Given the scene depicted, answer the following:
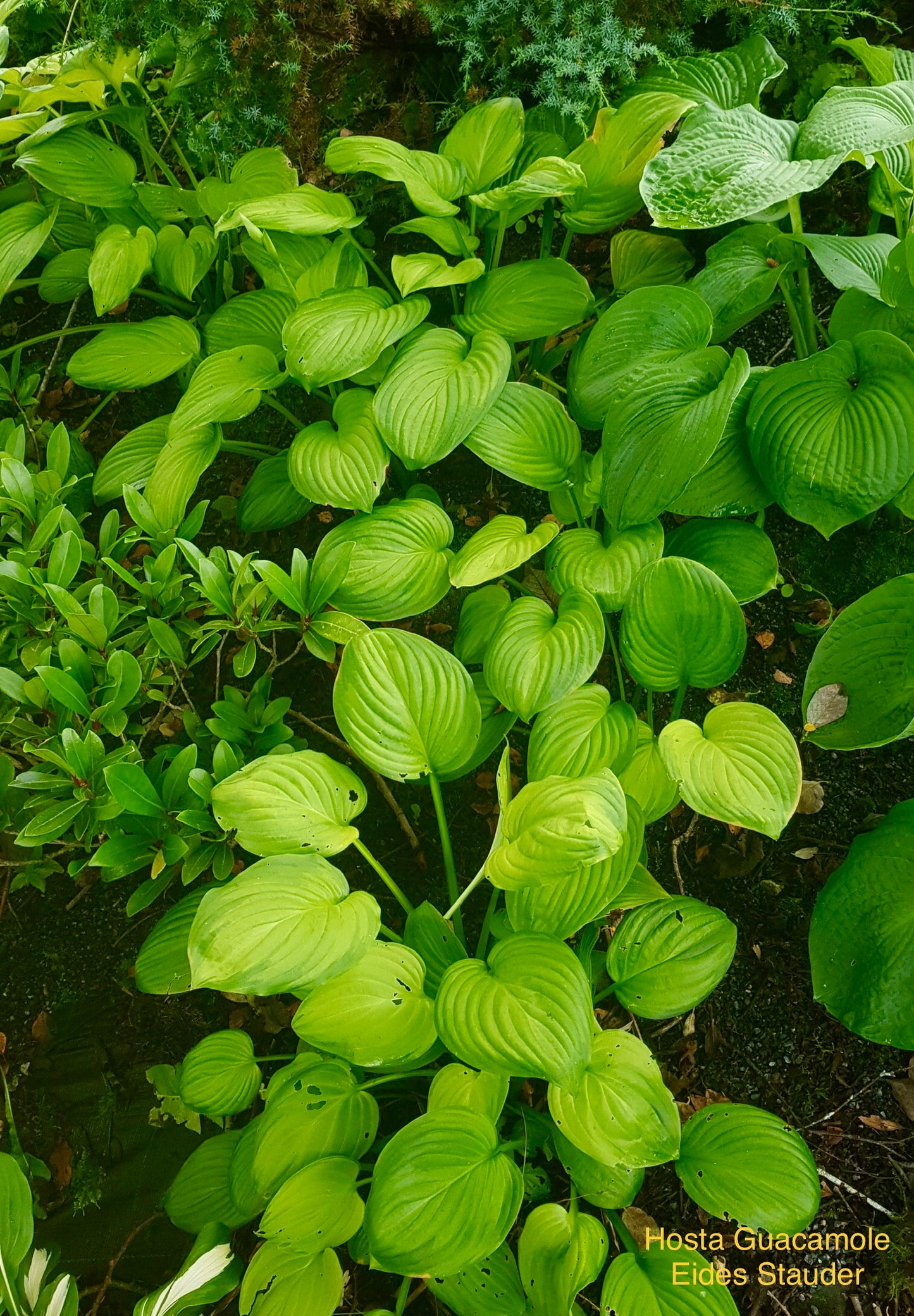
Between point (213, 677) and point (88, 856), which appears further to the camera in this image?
point (213, 677)

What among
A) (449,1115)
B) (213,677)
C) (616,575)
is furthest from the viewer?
(213,677)

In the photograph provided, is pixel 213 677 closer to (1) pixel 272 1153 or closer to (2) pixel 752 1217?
(1) pixel 272 1153

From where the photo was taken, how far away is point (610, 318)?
61.4 inches

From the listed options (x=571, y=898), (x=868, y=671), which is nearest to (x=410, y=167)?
(x=868, y=671)

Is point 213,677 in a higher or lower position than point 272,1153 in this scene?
higher

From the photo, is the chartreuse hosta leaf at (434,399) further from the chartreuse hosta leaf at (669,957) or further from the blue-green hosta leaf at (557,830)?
the chartreuse hosta leaf at (669,957)

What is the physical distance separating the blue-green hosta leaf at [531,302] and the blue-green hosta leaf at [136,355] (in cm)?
58

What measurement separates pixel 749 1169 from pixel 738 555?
39.1 inches

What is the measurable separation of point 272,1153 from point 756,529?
131 centimetres

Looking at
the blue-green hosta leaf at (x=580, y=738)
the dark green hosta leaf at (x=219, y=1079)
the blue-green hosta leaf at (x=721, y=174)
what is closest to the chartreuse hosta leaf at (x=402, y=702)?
the blue-green hosta leaf at (x=580, y=738)

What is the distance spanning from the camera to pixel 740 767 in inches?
50.1

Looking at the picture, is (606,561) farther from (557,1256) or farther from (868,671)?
(557,1256)

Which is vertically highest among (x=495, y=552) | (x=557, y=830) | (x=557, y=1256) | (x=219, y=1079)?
(x=495, y=552)

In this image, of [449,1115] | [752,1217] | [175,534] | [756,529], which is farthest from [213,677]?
[752,1217]
